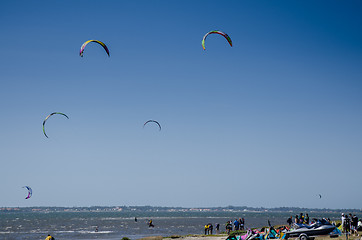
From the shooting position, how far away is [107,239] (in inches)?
1800

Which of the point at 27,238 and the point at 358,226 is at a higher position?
the point at 358,226

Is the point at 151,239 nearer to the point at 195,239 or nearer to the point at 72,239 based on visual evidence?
the point at 195,239

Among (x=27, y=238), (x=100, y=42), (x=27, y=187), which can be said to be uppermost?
Answer: (x=100, y=42)

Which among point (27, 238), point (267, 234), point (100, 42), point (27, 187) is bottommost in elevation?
point (27, 238)

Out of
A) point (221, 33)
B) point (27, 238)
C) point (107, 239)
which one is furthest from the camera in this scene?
point (27, 238)

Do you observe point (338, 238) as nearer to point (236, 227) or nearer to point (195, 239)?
point (195, 239)

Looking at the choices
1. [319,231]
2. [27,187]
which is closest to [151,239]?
[27,187]

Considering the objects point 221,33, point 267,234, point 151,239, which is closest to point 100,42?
point 221,33

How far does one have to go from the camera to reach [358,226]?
28.2 m

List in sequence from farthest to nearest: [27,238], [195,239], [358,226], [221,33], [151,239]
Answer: [27,238], [151,239], [195,239], [358,226], [221,33]

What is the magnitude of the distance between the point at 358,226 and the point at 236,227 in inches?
527

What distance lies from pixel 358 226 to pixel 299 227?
860 centimetres

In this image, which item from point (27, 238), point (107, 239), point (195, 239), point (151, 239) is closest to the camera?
point (195, 239)

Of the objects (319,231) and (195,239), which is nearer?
(319,231)
